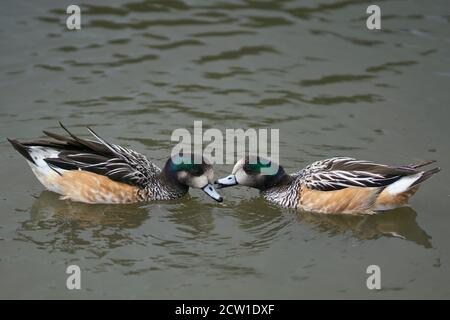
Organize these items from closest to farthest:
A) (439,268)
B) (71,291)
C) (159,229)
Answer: (71,291)
(439,268)
(159,229)

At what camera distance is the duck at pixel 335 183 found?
9781 millimetres

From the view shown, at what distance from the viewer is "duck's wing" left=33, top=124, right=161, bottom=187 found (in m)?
10.1

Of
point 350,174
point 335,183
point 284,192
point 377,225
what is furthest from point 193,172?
point 377,225

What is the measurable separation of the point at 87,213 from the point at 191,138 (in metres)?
2.49

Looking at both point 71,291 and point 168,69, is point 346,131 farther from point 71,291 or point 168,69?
point 71,291

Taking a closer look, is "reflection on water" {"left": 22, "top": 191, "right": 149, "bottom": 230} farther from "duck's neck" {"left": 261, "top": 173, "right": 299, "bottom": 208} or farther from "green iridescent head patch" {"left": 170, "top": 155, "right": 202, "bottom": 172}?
"duck's neck" {"left": 261, "top": 173, "right": 299, "bottom": 208}

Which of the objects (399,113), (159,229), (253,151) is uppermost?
(399,113)

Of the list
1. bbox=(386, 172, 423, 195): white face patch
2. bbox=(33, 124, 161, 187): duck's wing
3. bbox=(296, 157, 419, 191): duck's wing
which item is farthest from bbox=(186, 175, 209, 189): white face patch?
bbox=(386, 172, 423, 195): white face patch

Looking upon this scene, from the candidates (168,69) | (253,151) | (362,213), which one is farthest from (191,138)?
(362,213)

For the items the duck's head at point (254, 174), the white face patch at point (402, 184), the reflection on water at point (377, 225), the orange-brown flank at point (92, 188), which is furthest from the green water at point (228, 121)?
the white face patch at point (402, 184)

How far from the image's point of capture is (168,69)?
13641 millimetres

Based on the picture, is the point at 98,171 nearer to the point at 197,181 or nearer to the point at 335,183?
the point at 197,181

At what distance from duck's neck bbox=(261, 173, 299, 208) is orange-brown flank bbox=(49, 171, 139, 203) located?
186cm

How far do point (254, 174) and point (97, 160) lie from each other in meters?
2.17
